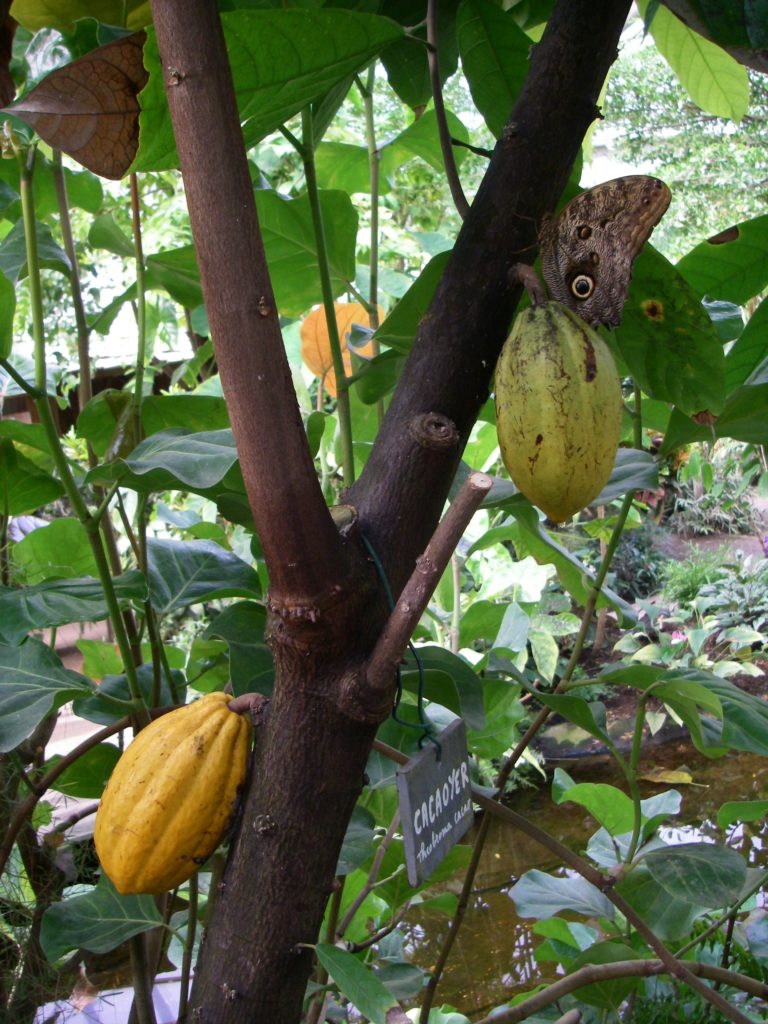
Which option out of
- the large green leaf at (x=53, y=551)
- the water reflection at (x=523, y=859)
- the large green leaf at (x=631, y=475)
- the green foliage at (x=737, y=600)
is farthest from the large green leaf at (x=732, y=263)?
the green foliage at (x=737, y=600)

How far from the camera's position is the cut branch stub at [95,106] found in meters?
0.49

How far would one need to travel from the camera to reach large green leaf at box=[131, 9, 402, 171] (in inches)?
19.8

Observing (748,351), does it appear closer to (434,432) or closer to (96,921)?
(434,432)

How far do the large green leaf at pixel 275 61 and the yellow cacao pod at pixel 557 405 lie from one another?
7.6 inches

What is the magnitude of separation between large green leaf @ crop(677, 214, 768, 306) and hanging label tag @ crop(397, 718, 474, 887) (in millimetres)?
362

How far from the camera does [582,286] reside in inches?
20.1

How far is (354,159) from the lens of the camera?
1056 mm

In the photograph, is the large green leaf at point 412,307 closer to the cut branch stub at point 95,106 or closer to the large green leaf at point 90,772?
the cut branch stub at point 95,106

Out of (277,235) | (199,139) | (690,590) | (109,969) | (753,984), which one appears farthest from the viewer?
(690,590)

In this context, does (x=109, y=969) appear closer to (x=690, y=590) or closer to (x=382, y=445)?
(x=382, y=445)

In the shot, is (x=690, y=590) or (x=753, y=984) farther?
(x=690, y=590)

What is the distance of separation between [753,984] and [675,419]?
42 centimetres

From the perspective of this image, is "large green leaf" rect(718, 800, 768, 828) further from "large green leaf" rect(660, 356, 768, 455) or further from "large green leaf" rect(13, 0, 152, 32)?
"large green leaf" rect(13, 0, 152, 32)

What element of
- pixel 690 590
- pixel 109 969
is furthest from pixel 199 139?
pixel 690 590
